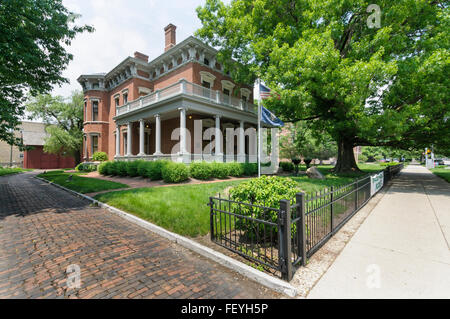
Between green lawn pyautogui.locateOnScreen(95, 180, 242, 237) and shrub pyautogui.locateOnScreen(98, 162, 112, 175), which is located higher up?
shrub pyautogui.locateOnScreen(98, 162, 112, 175)

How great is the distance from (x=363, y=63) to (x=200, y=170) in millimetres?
10813

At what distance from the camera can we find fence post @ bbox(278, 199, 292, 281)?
2906 millimetres

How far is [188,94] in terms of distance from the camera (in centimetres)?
1528

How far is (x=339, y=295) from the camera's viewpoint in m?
2.57

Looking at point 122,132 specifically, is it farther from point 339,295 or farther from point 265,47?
point 339,295

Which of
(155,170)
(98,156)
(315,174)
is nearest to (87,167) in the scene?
(98,156)

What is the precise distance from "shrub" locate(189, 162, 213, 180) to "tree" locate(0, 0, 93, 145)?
31.9 ft

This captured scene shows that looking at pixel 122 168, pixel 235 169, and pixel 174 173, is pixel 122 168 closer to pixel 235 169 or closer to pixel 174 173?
pixel 174 173

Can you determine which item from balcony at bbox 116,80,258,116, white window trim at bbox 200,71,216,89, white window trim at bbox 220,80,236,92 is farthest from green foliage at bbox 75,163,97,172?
white window trim at bbox 220,80,236,92

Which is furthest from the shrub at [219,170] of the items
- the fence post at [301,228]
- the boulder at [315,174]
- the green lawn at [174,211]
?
the fence post at [301,228]

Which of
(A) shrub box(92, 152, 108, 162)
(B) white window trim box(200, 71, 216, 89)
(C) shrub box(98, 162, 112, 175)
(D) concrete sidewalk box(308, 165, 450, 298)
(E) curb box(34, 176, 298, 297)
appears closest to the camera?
(D) concrete sidewalk box(308, 165, 450, 298)

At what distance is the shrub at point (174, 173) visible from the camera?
12.5m

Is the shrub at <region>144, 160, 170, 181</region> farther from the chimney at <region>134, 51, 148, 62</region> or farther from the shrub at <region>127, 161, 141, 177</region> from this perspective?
the chimney at <region>134, 51, 148, 62</region>
